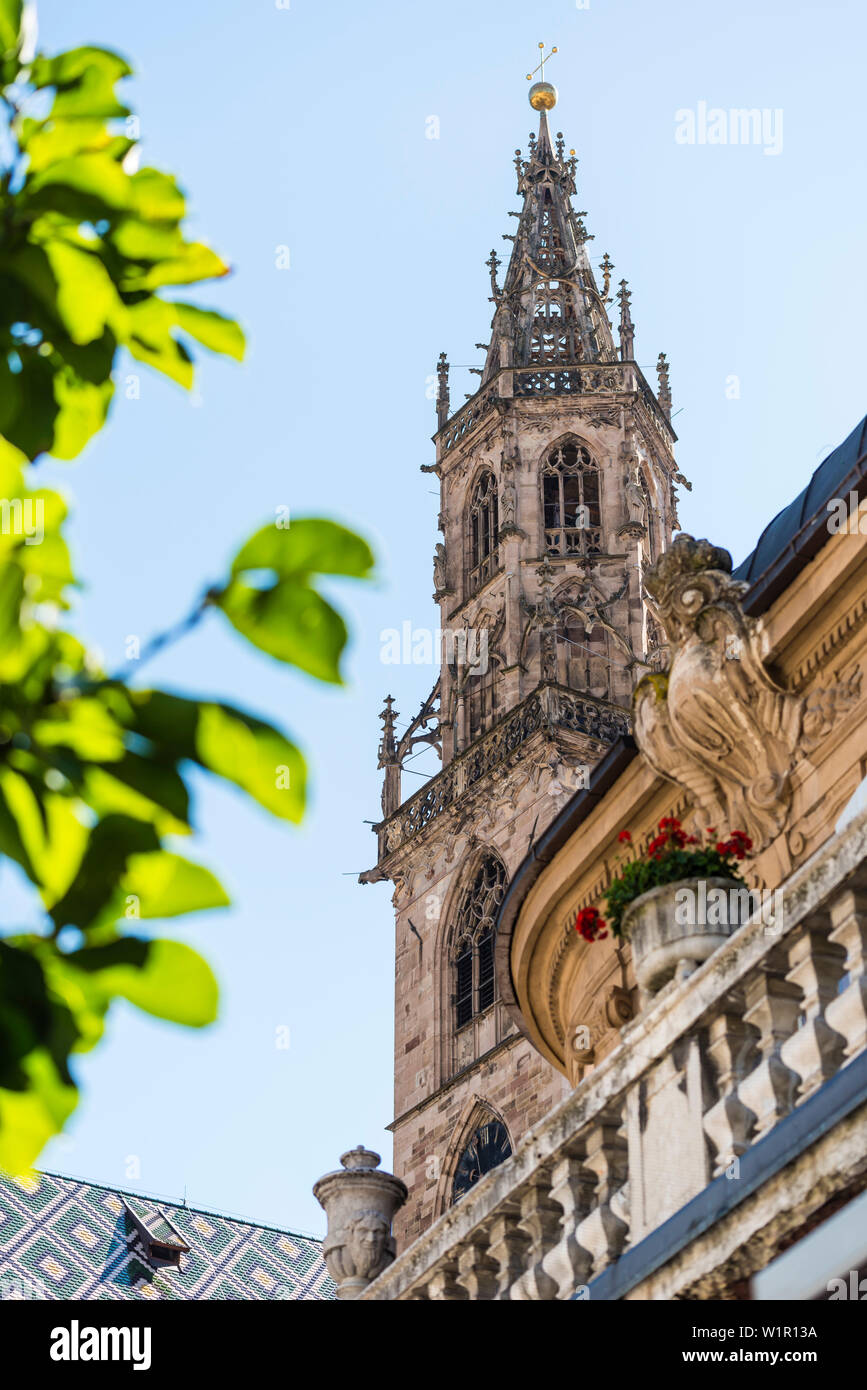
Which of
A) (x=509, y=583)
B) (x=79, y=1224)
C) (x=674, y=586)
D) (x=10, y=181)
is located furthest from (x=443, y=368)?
(x=10, y=181)

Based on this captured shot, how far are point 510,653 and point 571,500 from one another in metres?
5.99

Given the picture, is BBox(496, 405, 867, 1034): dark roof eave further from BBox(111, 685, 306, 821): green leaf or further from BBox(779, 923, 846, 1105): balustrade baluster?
BBox(111, 685, 306, 821): green leaf

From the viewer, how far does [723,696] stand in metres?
13.9

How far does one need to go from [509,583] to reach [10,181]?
187 feet

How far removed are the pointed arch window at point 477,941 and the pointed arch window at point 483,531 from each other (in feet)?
32.0

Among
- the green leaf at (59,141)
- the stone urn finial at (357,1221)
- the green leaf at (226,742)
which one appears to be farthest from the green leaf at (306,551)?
the stone urn finial at (357,1221)

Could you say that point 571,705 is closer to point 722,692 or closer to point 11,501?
point 722,692

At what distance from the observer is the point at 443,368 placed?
222ft

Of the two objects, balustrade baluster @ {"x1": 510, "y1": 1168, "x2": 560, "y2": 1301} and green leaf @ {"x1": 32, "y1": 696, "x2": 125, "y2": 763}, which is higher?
balustrade baluster @ {"x1": 510, "y1": 1168, "x2": 560, "y2": 1301}

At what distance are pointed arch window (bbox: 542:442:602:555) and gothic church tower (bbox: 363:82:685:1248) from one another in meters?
0.06

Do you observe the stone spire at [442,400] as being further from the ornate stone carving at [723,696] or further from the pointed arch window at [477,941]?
the ornate stone carving at [723,696]

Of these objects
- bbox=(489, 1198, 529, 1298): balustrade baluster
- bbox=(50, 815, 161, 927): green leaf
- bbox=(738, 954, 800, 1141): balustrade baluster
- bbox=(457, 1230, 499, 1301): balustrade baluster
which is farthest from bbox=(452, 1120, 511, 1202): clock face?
bbox=(50, 815, 161, 927): green leaf

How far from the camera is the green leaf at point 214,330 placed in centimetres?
353

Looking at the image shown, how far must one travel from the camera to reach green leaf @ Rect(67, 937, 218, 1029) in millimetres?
2980
